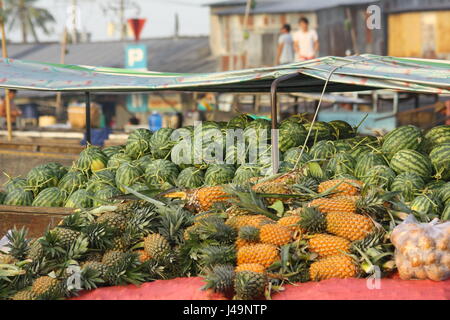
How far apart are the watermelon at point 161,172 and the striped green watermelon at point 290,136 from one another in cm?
98

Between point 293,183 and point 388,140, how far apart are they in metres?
1.34

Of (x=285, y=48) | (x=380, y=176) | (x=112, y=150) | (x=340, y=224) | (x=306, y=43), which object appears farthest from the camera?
(x=285, y=48)

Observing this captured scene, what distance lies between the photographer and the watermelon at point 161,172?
632cm

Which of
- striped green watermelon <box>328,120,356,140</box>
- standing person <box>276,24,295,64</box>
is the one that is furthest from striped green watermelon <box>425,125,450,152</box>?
standing person <box>276,24,295,64</box>

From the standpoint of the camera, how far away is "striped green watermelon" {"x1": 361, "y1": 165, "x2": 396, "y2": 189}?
5.66 m

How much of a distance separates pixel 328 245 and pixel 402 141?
1956mm

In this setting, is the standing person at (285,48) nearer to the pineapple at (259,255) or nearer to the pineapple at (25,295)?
the pineapple at (259,255)

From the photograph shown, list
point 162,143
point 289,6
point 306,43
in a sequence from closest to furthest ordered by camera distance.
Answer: point 162,143 < point 306,43 < point 289,6

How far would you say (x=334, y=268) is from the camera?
4.39m

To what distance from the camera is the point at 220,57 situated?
31172mm

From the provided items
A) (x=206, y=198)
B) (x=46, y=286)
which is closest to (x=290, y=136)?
(x=206, y=198)

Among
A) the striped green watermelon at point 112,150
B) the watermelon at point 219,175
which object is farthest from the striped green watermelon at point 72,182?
the watermelon at point 219,175

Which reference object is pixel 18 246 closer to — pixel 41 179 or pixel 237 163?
pixel 41 179

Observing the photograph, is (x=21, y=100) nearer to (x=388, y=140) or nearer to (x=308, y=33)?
(x=308, y=33)
